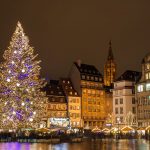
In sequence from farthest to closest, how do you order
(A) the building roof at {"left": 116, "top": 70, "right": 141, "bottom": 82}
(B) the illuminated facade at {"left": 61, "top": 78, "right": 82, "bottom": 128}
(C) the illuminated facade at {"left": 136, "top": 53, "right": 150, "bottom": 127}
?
(B) the illuminated facade at {"left": 61, "top": 78, "right": 82, "bottom": 128} < (A) the building roof at {"left": 116, "top": 70, "right": 141, "bottom": 82} < (C) the illuminated facade at {"left": 136, "top": 53, "right": 150, "bottom": 127}

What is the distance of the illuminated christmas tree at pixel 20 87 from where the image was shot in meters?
53.7

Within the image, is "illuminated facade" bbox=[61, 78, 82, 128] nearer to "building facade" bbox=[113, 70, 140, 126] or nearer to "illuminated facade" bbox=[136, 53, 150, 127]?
"building facade" bbox=[113, 70, 140, 126]

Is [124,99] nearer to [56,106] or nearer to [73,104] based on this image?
[73,104]

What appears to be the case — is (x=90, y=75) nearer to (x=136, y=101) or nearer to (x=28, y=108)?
(x=136, y=101)

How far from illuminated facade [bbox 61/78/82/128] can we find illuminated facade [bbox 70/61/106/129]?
5.26ft

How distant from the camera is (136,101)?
107000 millimetres

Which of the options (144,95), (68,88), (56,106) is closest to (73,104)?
(68,88)

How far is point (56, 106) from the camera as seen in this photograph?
125m

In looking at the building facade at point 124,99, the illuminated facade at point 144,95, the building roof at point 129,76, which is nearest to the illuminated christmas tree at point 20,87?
the illuminated facade at point 144,95

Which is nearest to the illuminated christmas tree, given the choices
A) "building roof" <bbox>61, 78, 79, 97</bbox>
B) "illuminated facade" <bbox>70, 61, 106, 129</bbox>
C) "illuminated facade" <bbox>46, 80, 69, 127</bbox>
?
"illuminated facade" <bbox>46, 80, 69, 127</bbox>

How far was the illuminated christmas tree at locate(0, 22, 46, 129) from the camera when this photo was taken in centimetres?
5369

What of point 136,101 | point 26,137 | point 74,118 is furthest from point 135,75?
point 26,137

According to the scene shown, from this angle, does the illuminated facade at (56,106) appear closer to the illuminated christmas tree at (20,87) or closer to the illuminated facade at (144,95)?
the illuminated facade at (144,95)

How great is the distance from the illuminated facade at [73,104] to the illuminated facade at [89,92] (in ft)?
5.26
